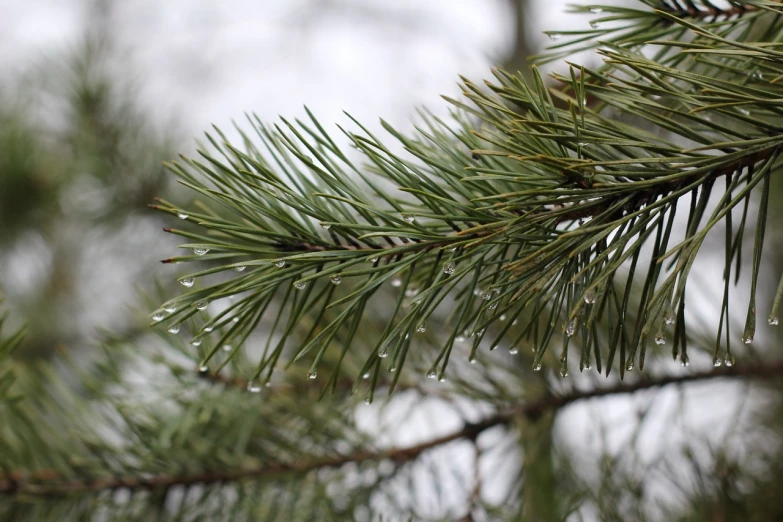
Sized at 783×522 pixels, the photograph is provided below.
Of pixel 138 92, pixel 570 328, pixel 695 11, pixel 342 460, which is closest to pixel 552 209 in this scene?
pixel 570 328

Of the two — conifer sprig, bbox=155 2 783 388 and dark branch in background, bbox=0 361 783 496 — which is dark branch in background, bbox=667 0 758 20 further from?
dark branch in background, bbox=0 361 783 496

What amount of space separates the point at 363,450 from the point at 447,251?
284 mm

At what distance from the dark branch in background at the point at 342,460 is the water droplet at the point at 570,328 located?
0.88ft

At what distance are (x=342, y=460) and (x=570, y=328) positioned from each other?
303 millimetres

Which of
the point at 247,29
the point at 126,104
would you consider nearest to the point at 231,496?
the point at 126,104

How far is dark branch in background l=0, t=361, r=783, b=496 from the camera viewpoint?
51 cm

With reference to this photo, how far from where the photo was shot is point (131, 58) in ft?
3.39

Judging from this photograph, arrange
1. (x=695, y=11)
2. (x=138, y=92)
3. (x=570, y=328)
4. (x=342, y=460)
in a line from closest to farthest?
(x=570, y=328), (x=695, y=11), (x=342, y=460), (x=138, y=92)

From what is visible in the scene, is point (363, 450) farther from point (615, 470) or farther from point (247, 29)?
point (247, 29)

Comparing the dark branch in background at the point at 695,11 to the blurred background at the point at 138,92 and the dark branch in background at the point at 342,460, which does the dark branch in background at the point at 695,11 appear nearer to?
the blurred background at the point at 138,92

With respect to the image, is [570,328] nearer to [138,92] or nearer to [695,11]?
[695,11]

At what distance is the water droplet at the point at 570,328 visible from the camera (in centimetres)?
28

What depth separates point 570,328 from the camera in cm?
29

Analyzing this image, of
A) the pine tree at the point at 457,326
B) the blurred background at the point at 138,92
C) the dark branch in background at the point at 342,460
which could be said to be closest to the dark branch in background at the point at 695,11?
the pine tree at the point at 457,326
